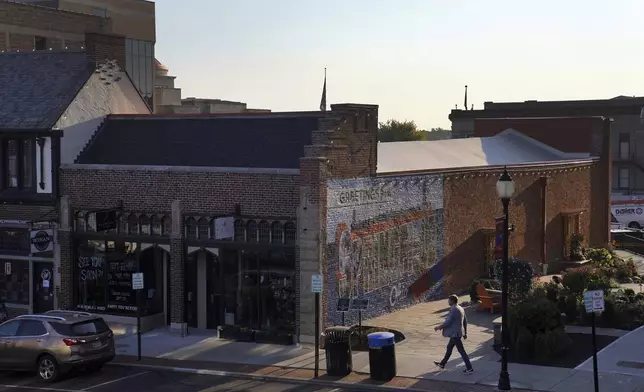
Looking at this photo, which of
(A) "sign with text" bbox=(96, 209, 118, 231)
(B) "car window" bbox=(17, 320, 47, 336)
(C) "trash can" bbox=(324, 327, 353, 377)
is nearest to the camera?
(C) "trash can" bbox=(324, 327, 353, 377)

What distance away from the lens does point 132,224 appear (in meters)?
27.1

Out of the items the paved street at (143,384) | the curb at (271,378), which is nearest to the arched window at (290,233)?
the curb at (271,378)

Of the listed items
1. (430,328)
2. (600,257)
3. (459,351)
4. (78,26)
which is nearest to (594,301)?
(459,351)

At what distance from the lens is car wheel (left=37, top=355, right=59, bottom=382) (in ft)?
68.3

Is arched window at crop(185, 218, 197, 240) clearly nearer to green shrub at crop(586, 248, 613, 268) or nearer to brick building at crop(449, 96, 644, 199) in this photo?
green shrub at crop(586, 248, 613, 268)

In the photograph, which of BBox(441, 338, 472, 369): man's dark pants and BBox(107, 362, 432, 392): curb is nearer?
BBox(107, 362, 432, 392): curb

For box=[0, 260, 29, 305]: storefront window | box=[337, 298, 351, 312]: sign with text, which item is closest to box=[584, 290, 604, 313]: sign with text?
box=[337, 298, 351, 312]: sign with text

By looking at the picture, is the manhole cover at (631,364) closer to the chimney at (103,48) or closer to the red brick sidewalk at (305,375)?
the red brick sidewalk at (305,375)

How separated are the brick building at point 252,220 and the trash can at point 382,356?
14.3 ft

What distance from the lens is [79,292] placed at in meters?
28.2

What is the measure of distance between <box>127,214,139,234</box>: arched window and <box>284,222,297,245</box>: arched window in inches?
202

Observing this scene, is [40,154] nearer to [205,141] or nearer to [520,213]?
[205,141]

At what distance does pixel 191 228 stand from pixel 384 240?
6144 mm

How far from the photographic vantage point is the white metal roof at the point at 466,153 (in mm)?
31800
